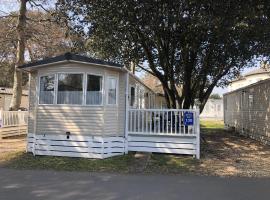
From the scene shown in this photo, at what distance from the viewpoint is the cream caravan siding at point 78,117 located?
13820mm

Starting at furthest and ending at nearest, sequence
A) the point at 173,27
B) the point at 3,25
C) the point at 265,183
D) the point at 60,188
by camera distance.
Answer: the point at 3,25, the point at 173,27, the point at 265,183, the point at 60,188

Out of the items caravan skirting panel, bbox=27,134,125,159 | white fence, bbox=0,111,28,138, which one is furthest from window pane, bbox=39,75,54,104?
white fence, bbox=0,111,28,138

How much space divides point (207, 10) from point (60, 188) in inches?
347

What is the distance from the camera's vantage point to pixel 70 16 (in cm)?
1897

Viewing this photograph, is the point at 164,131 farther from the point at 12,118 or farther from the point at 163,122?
the point at 12,118

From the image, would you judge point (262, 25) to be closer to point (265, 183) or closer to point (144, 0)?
point (144, 0)

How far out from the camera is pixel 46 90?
14430 mm

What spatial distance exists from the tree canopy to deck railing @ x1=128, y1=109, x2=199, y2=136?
333 centimetres

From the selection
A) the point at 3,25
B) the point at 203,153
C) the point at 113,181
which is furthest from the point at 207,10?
the point at 3,25

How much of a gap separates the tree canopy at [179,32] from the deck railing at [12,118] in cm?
501

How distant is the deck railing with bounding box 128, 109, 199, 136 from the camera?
14023mm

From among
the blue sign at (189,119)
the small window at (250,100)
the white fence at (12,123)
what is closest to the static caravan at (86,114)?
the blue sign at (189,119)

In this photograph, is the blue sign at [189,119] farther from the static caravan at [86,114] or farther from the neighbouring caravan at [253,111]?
the neighbouring caravan at [253,111]

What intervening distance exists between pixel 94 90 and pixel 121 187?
209 inches
